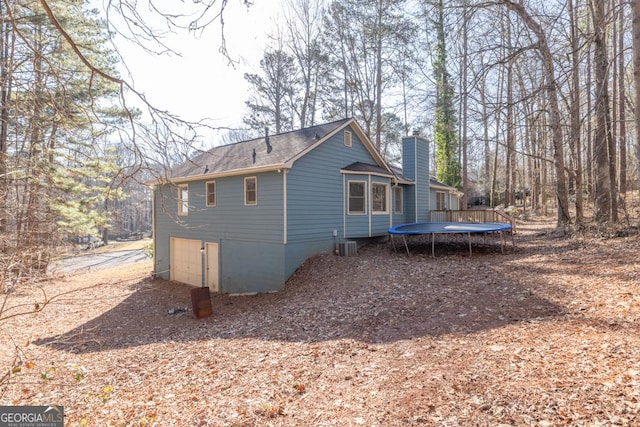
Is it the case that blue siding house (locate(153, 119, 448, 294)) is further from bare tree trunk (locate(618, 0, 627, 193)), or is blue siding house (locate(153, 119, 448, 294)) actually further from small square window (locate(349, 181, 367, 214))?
bare tree trunk (locate(618, 0, 627, 193))

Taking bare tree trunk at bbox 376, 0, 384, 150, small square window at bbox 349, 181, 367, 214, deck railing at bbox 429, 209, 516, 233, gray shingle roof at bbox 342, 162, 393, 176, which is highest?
bare tree trunk at bbox 376, 0, 384, 150

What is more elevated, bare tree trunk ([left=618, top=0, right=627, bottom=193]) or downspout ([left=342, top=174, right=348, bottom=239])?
bare tree trunk ([left=618, top=0, right=627, bottom=193])

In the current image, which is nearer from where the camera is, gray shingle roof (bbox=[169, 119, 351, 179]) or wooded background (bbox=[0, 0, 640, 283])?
wooded background (bbox=[0, 0, 640, 283])

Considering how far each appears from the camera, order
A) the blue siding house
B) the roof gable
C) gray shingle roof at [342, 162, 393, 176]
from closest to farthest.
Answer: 1. the blue siding house
2. the roof gable
3. gray shingle roof at [342, 162, 393, 176]

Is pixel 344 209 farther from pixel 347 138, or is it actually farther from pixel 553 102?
pixel 553 102

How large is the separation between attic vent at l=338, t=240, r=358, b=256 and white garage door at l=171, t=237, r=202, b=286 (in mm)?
6216

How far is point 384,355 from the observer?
462 centimetres

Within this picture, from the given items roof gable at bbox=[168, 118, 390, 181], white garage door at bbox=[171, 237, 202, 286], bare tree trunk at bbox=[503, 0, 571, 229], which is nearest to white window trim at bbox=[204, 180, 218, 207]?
roof gable at bbox=[168, 118, 390, 181]

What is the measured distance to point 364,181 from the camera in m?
13.0

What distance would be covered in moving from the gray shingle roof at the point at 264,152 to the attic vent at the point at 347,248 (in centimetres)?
366

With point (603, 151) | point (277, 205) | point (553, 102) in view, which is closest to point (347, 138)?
point (277, 205)

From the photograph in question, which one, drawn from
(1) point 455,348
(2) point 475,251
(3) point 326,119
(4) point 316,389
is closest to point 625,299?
(1) point 455,348
